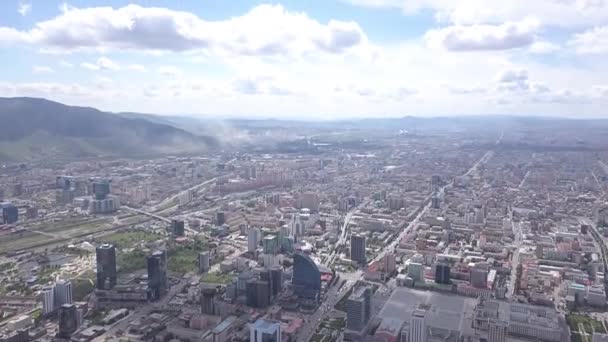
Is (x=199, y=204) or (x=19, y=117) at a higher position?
(x=19, y=117)

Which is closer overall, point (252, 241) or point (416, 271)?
point (416, 271)

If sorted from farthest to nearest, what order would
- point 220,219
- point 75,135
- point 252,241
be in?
Result: point 75,135, point 220,219, point 252,241

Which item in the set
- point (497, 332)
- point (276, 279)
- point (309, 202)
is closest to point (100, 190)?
point (309, 202)

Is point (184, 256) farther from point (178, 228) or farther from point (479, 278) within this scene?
point (479, 278)

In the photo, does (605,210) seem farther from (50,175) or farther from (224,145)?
(224,145)

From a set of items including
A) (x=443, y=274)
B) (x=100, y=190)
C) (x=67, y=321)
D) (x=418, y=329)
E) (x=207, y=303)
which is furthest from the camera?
(x=100, y=190)

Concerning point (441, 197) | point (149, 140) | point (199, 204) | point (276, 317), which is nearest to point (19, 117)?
point (149, 140)

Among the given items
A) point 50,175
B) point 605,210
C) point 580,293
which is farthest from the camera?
point 50,175

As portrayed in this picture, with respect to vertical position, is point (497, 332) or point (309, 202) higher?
point (309, 202)
